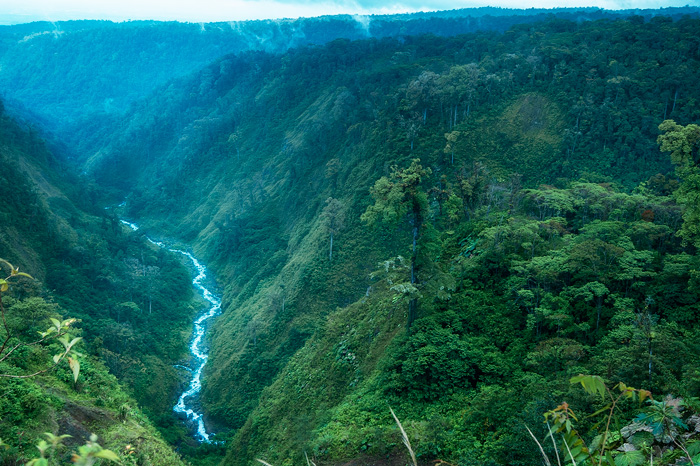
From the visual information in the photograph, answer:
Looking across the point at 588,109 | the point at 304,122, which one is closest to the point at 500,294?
the point at 588,109

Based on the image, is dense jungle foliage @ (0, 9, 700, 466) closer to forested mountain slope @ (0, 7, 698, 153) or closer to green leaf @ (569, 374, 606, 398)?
green leaf @ (569, 374, 606, 398)

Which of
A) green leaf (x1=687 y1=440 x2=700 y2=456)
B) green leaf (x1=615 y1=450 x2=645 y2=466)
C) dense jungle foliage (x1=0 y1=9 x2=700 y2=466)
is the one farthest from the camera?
dense jungle foliage (x1=0 y1=9 x2=700 y2=466)

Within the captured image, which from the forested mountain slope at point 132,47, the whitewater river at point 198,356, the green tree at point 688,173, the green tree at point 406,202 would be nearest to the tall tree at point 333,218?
the whitewater river at point 198,356

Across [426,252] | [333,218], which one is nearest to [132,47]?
[333,218]

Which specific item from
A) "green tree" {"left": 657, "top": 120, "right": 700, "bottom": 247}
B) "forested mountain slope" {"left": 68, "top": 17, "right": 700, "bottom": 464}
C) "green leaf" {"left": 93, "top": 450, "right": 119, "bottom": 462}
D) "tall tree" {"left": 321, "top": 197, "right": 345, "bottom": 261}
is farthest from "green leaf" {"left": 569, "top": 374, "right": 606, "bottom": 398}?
"tall tree" {"left": 321, "top": 197, "right": 345, "bottom": 261}

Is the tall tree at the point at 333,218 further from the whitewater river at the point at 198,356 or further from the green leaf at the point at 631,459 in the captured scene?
the green leaf at the point at 631,459

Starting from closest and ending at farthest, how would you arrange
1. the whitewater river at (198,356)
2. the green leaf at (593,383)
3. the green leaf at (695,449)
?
the green leaf at (593,383) < the green leaf at (695,449) < the whitewater river at (198,356)
